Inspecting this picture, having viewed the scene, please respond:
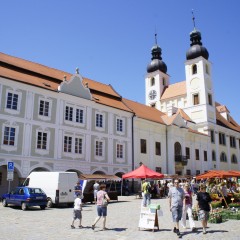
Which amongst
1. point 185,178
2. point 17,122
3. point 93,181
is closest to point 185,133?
point 185,178

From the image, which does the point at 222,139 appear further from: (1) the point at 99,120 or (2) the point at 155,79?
(1) the point at 99,120

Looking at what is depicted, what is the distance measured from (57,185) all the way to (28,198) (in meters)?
2.21

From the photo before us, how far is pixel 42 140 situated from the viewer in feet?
87.1

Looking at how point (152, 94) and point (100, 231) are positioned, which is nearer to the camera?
point (100, 231)

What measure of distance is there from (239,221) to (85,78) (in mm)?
27621

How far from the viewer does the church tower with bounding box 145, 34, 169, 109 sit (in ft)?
202

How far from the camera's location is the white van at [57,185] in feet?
62.8

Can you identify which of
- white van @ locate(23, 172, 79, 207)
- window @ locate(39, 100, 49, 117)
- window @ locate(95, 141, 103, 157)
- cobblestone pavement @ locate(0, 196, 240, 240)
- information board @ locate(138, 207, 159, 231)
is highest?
window @ locate(39, 100, 49, 117)

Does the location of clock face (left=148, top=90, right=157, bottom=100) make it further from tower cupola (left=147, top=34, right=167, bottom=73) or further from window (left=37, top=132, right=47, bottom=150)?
window (left=37, top=132, right=47, bottom=150)

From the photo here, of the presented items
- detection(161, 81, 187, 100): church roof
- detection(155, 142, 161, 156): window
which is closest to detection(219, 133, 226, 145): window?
detection(161, 81, 187, 100): church roof

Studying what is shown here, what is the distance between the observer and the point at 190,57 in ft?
183

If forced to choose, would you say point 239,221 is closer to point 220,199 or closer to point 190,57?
point 220,199

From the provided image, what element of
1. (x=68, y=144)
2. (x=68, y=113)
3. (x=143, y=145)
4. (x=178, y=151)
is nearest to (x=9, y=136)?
(x=68, y=144)

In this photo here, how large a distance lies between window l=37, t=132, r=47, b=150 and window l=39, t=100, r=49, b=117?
1.72m
